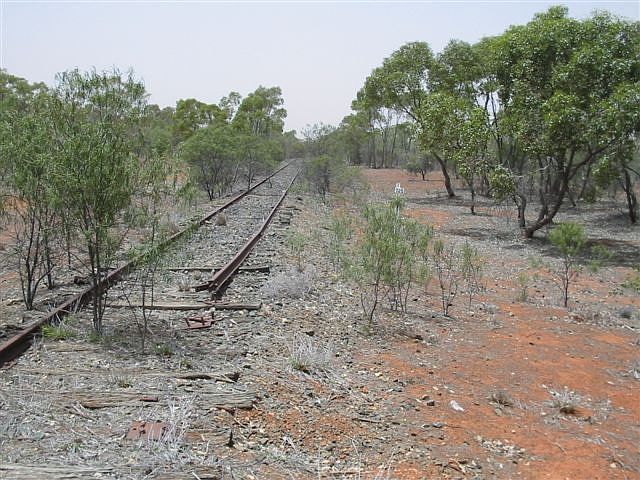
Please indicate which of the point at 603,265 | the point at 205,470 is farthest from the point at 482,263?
the point at 205,470

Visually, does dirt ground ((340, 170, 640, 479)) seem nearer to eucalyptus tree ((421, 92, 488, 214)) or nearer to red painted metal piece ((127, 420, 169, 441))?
red painted metal piece ((127, 420, 169, 441))

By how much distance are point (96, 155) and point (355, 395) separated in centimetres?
406

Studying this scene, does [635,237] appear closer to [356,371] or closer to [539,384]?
[539,384]

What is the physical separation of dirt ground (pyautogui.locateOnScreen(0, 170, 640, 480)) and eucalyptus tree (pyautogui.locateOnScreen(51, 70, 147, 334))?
133 cm

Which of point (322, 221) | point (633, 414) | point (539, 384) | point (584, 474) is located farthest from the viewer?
point (322, 221)

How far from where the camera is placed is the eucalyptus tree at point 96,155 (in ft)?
22.7

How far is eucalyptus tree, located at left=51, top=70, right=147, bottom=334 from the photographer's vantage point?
6.91 meters

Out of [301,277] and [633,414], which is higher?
[301,277]

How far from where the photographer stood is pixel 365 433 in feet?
18.3

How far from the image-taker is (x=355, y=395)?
6.41 metres

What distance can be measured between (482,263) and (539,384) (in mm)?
7574

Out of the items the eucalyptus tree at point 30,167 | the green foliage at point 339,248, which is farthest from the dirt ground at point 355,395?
the eucalyptus tree at point 30,167

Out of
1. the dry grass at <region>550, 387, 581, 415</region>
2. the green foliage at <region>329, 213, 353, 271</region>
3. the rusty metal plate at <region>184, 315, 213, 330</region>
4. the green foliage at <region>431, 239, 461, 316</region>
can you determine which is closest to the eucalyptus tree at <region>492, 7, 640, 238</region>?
the green foliage at <region>431, 239, 461, 316</region>

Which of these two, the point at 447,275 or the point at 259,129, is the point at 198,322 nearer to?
the point at 447,275
